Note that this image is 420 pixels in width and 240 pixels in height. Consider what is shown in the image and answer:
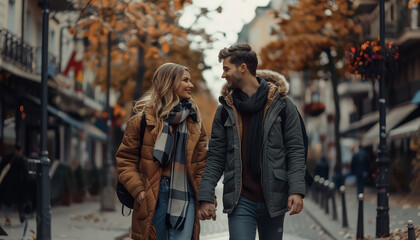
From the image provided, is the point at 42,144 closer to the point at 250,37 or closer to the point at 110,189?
the point at 110,189

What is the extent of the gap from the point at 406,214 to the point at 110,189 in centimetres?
774

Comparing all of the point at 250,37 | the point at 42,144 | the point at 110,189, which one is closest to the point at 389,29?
the point at 110,189

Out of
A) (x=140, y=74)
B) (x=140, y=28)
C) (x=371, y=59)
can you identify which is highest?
(x=140, y=28)

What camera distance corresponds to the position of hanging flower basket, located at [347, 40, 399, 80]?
11930 millimetres

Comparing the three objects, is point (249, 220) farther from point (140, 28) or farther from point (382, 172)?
point (140, 28)

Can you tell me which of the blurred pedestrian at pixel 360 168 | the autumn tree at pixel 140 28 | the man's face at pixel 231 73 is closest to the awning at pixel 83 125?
the autumn tree at pixel 140 28

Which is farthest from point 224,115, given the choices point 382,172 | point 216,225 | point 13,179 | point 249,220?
point 13,179

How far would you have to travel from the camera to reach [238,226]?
5320mm

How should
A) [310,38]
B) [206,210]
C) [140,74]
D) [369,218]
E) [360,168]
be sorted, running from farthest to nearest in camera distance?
1. [310,38]
2. [140,74]
3. [360,168]
4. [369,218]
5. [206,210]

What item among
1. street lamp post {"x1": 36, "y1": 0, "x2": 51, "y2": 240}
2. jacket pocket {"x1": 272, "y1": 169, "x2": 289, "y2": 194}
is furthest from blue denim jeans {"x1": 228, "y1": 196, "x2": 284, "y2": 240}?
street lamp post {"x1": 36, "y1": 0, "x2": 51, "y2": 240}

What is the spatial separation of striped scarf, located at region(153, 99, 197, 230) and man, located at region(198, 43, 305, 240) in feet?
0.77

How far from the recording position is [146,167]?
573 cm

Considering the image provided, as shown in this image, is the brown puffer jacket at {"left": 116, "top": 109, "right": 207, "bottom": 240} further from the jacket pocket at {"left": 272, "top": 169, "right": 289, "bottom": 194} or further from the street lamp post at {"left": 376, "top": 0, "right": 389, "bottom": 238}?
the street lamp post at {"left": 376, "top": 0, "right": 389, "bottom": 238}

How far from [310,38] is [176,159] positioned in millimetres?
19404
